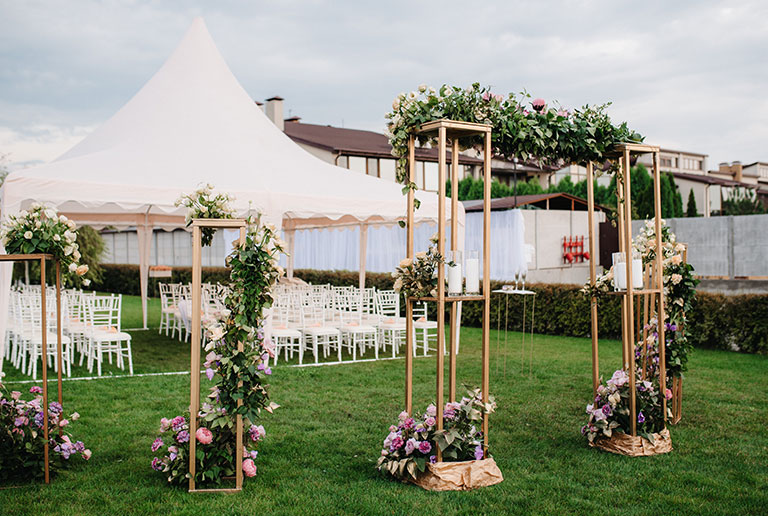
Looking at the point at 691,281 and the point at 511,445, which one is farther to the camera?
the point at 691,281

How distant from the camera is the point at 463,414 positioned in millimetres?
4379

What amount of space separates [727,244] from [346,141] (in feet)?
48.2

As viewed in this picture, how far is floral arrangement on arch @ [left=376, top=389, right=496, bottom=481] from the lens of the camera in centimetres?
429

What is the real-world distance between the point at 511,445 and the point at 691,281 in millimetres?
2087

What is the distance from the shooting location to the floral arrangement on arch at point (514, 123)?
174 inches

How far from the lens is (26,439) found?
435 cm

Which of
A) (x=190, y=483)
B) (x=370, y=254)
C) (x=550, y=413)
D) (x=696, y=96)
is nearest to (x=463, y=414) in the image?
(x=190, y=483)

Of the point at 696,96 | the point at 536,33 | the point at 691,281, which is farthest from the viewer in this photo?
the point at 696,96

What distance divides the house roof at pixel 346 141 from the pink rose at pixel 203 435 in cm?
1944

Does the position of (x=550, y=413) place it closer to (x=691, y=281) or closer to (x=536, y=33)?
(x=691, y=281)

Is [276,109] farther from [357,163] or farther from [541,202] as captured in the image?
[541,202]

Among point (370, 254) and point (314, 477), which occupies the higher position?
point (370, 254)

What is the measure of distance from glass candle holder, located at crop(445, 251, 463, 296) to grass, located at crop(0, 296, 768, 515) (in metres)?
1.25

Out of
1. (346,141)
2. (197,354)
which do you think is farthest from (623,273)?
(346,141)
